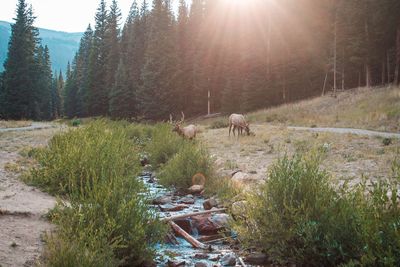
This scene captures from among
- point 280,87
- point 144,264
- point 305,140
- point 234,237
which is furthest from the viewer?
point 280,87

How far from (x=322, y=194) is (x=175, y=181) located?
22.7 feet

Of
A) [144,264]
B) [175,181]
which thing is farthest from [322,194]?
[175,181]

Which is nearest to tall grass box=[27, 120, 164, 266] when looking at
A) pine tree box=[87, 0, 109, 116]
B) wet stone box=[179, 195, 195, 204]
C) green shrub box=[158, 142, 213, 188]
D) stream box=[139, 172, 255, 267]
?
stream box=[139, 172, 255, 267]

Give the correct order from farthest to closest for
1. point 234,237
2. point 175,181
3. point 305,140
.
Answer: point 305,140
point 175,181
point 234,237

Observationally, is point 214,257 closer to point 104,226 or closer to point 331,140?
point 104,226

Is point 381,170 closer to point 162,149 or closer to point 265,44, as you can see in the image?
point 162,149

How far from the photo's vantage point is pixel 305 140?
2058 centimetres

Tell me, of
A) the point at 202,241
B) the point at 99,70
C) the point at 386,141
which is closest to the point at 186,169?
the point at 202,241

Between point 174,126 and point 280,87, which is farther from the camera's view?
point 280,87

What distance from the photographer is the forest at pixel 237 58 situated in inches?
1789

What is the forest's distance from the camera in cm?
4544

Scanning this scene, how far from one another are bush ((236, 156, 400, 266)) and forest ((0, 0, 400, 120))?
40254mm

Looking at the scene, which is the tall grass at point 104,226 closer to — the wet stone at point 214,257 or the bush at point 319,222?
the wet stone at point 214,257

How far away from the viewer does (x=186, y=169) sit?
41.7 feet
